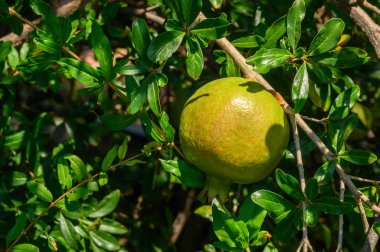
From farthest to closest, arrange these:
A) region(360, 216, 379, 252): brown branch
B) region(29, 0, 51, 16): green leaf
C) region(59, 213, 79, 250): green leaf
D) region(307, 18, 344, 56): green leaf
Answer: region(59, 213, 79, 250): green leaf, region(29, 0, 51, 16): green leaf, region(307, 18, 344, 56): green leaf, region(360, 216, 379, 252): brown branch

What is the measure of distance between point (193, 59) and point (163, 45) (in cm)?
7

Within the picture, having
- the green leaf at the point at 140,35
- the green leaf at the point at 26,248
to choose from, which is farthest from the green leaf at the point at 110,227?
the green leaf at the point at 140,35

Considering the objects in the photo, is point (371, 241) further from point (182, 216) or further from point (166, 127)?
point (182, 216)

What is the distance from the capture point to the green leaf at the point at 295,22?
1235 millimetres

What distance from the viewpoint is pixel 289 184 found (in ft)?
3.84

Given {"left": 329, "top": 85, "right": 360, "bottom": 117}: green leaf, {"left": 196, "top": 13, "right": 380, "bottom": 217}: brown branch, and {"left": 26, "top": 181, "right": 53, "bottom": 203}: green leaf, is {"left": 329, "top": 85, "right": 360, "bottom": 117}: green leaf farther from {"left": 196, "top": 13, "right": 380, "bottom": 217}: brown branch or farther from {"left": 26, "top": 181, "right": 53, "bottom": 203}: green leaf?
{"left": 26, "top": 181, "right": 53, "bottom": 203}: green leaf

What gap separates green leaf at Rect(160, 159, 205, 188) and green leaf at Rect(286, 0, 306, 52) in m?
0.35

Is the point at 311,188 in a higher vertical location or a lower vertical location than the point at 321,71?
lower

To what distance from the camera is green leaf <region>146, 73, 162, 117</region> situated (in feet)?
3.94

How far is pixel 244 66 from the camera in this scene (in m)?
1.29

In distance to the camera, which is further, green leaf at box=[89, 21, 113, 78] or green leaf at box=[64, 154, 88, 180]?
green leaf at box=[64, 154, 88, 180]

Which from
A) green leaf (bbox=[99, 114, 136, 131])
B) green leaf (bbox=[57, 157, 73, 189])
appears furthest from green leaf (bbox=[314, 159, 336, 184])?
green leaf (bbox=[57, 157, 73, 189])

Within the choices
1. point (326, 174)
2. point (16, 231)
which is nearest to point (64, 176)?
point (16, 231)

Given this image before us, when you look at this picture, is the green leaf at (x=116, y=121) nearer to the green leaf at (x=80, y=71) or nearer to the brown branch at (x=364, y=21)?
the green leaf at (x=80, y=71)
